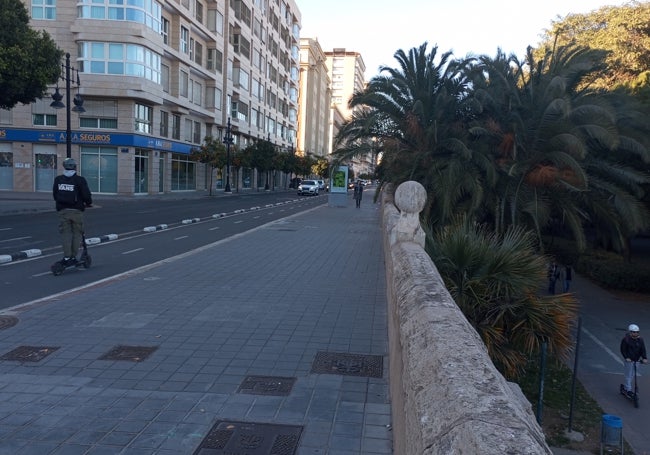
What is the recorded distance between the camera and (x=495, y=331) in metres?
6.68

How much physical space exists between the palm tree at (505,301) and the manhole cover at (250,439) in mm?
3245

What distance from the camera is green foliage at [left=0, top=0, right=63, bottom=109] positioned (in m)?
20.7

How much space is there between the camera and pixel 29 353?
5711 mm

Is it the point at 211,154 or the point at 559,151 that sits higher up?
the point at 211,154

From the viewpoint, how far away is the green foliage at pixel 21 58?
2073 centimetres

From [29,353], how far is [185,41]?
43712 millimetres

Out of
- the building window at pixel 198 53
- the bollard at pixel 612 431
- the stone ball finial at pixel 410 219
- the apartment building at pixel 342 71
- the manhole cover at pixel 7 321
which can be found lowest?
the bollard at pixel 612 431

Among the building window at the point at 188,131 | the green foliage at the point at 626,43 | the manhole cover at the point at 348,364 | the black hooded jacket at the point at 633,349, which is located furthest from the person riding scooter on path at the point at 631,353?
the building window at the point at 188,131

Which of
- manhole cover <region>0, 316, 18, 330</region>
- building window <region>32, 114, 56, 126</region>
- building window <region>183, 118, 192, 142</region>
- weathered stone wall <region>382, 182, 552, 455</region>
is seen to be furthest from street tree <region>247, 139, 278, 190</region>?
weathered stone wall <region>382, 182, 552, 455</region>

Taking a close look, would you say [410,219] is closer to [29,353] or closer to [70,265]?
[29,353]

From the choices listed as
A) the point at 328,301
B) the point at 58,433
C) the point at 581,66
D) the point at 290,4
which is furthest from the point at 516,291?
the point at 290,4

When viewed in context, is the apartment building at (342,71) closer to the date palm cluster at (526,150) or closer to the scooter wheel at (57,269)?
the date palm cluster at (526,150)

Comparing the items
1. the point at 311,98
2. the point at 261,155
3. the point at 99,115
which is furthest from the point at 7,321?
the point at 311,98

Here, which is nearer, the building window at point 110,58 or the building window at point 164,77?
the building window at point 110,58
